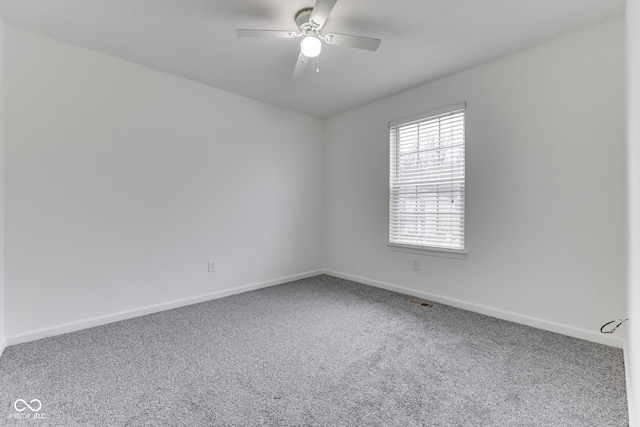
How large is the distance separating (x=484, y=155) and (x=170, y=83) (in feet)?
10.8

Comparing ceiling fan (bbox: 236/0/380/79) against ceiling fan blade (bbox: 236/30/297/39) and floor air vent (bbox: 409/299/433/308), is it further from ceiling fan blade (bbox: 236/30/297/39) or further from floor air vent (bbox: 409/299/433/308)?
floor air vent (bbox: 409/299/433/308)

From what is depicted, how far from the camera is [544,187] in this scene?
248 cm

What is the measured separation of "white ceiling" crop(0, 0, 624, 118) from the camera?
201cm

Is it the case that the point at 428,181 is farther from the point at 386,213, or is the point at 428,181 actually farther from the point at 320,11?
the point at 320,11

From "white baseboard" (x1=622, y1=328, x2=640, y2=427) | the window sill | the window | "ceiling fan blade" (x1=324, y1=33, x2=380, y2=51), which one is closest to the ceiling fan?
"ceiling fan blade" (x1=324, y1=33, x2=380, y2=51)

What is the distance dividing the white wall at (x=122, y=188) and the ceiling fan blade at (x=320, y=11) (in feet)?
6.06

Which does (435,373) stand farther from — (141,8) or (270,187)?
(141,8)

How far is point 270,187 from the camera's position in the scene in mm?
3918

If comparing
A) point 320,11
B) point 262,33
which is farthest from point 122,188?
point 320,11

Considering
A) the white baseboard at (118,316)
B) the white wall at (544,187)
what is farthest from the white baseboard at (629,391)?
the white baseboard at (118,316)

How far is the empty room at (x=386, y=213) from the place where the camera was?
1667 mm

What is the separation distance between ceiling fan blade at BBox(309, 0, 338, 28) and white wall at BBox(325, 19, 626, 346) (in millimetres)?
1814

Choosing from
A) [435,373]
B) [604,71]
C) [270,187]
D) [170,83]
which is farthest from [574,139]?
[170,83]

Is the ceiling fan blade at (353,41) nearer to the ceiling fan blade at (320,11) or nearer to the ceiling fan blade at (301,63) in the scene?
the ceiling fan blade at (320,11)
